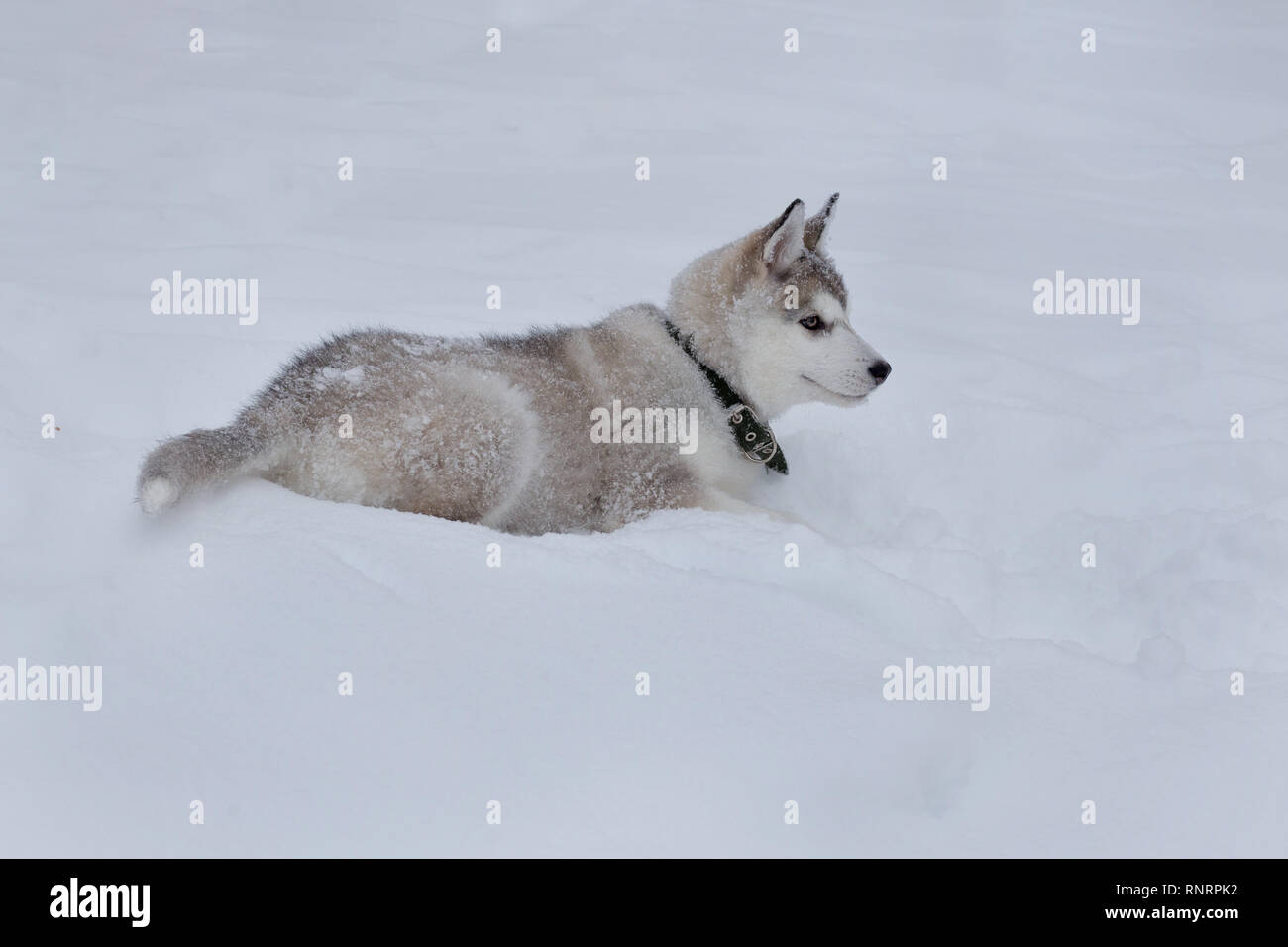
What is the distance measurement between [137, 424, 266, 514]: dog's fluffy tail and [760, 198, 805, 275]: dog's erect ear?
2.05 meters

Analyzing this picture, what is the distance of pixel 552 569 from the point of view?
306 cm

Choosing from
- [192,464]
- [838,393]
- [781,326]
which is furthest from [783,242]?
[192,464]

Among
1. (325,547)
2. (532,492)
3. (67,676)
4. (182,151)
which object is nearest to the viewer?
(67,676)

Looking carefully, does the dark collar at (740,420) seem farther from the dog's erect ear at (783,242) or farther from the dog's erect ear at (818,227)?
the dog's erect ear at (818,227)

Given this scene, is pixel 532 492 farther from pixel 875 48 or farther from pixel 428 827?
pixel 875 48

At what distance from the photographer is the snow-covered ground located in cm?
239

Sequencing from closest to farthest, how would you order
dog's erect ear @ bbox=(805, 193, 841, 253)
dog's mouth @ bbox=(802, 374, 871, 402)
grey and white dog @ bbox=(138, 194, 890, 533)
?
grey and white dog @ bbox=(138, 194, 890, 533) < dog's mouth @ bbox=(802, 374, 871, 402) < dog's erect ear @ bbox=(805, 193, 841, 253)

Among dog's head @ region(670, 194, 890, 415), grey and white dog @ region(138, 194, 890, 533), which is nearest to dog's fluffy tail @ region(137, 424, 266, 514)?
grey and white dog @ region(138, 194, 890, 533)

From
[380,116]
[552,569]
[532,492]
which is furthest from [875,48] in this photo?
[552,569]

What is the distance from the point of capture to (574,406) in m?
4.07

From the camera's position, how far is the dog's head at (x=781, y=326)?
4.34 metres

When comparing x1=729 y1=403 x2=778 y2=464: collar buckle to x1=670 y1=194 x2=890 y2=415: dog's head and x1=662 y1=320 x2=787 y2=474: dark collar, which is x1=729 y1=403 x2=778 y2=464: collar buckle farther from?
x1=670 y1=194 x2=890 y2=415: dog's head

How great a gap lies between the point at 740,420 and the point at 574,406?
28.4 inches

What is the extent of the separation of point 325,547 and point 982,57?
1090cm
